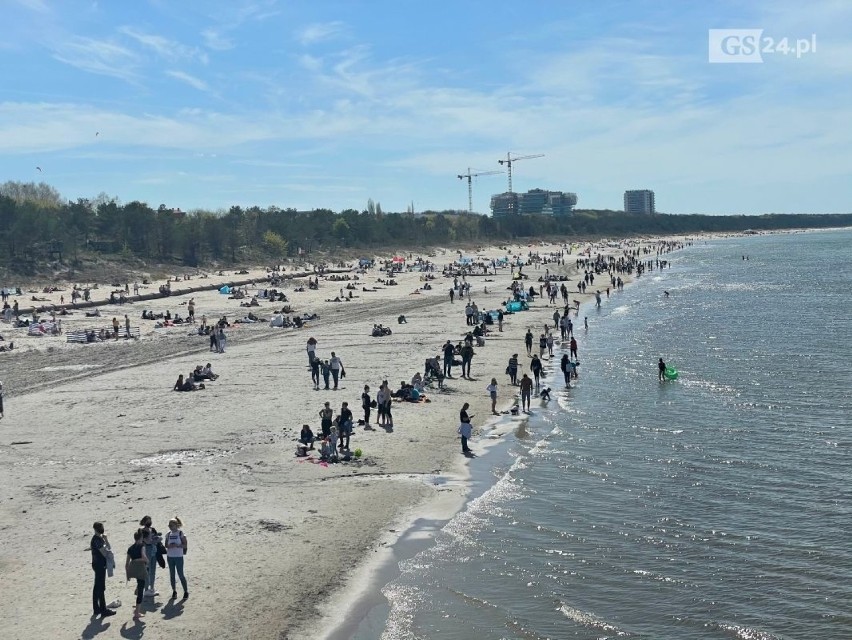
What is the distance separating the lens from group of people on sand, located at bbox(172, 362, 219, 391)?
28.3m

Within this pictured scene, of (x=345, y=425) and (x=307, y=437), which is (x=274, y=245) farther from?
(x=345, y=425)

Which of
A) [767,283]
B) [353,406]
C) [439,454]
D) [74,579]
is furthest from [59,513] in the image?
[767,283]

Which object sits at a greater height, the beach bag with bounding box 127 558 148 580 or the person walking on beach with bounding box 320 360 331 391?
the person walking on beach with bounding box 320 360 331 391

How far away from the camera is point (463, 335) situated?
1671 inches

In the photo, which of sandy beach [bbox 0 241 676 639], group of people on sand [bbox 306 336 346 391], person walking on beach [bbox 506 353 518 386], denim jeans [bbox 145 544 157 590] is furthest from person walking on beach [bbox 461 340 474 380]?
denim jeans [bbox 145 544 157 590]

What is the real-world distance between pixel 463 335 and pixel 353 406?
1757 centimetres

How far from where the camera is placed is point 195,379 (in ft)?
97.4

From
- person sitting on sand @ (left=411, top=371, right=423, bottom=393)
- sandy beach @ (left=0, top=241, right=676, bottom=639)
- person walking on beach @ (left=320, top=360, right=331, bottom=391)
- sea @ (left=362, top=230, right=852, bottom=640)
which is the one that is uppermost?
person walking on beach @ (left=320, top=360, right=331, bottom=391)

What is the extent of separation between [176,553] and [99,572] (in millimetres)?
1084

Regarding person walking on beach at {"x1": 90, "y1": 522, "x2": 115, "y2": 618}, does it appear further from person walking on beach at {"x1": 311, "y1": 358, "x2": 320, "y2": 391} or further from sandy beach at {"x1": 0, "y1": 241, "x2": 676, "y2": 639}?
person walking on beach at {"x1": 311, "y1": 358, "x2": 320, "y2": 391}

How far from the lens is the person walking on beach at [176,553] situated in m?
12.4

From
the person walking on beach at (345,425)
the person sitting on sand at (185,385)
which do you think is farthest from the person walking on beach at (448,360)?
the person walking on beach at (345,425)

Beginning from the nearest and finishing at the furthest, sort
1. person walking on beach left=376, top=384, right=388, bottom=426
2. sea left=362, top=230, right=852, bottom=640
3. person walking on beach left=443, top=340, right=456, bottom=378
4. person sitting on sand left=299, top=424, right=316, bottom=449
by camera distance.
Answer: sea left=362, top=230, right=852, bottom=640, person sitting on sand left=299, top=424, right=316, bottom=449, person walking on beach left=376, top=384, right=388, bottom=426, person walking on beach left=443, top=340, right=456, bottom=378

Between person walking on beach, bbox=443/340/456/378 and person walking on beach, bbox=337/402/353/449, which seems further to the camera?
person walking on beach, bbox=443/340/456/378
